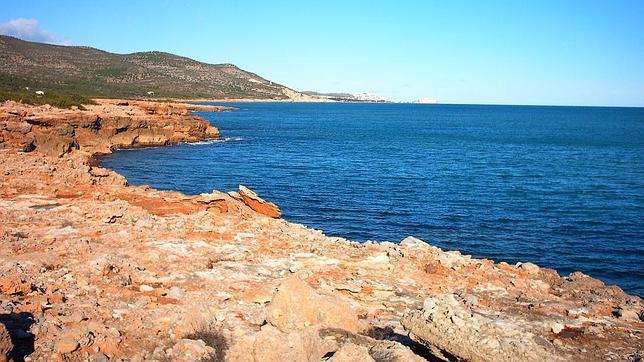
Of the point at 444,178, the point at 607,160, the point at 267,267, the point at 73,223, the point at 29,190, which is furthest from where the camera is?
the point at 607,160

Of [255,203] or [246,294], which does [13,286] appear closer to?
[246,294]

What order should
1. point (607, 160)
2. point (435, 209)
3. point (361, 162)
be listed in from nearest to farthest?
point (435, 209) → point (361, 162) → point (607, 160)

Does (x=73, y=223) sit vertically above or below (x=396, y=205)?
above

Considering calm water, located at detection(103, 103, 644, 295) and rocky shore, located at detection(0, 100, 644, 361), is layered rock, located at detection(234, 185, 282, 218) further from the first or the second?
calm water, located at detection(103, 103, 644, 295)

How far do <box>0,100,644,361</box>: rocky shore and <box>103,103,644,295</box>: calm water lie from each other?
1017cm

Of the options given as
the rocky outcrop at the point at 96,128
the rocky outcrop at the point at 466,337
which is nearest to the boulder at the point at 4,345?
the rocky outcrop at the point at 466,337

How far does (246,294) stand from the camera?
1222cm

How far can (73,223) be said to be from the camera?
56.0ft

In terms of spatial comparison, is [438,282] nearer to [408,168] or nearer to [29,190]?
[29,190]

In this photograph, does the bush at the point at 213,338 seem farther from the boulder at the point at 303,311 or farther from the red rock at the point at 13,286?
the red rock at the point at 13,286

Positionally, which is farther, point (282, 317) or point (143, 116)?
point (143, 116)

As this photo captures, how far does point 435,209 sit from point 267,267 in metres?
23.2

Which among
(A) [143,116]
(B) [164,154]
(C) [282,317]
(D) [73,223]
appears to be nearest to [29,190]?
(D) [73,223]

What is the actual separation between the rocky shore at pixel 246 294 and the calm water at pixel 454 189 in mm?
10171
